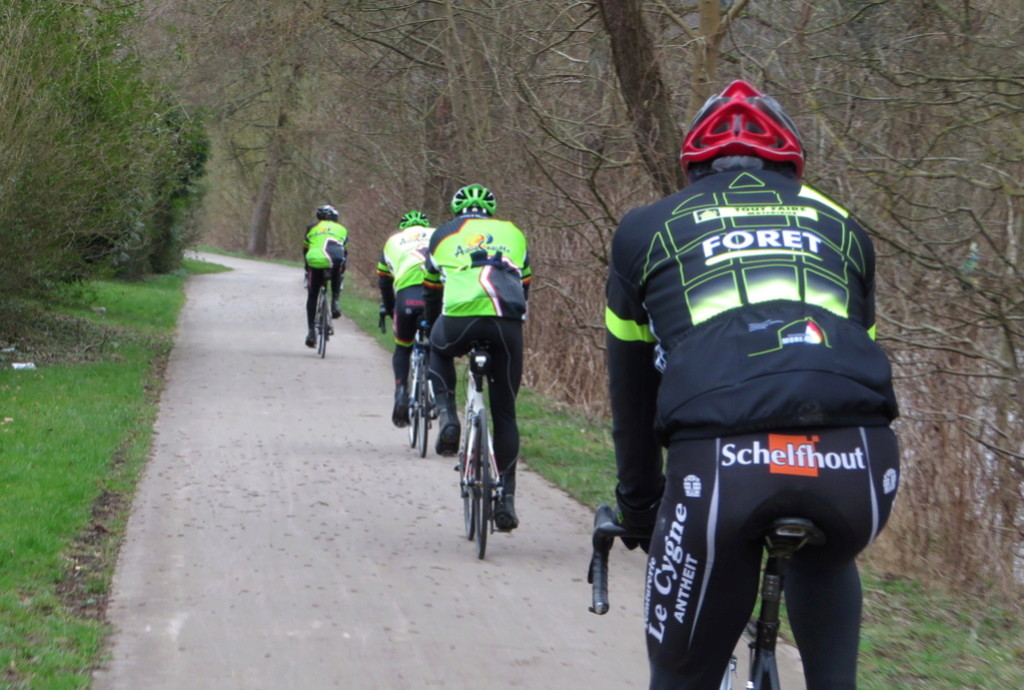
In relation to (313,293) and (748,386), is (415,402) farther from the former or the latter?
(748,386)

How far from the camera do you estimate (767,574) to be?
270 centimetres

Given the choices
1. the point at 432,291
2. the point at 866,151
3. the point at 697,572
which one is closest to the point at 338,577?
the point at 432,291

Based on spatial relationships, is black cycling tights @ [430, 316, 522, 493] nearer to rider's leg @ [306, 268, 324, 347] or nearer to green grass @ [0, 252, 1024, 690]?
green grass @ [0, 252, 1024, 690]

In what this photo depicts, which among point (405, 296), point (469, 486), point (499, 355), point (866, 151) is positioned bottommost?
point (469, 486)

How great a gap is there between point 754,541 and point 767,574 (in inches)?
5.5

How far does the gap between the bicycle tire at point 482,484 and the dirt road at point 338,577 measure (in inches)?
5.4

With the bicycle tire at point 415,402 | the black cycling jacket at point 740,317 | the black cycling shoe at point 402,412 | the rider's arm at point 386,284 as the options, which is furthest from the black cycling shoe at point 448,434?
the black cycling jacket at point 740,317

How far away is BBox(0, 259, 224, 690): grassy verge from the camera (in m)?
5.22

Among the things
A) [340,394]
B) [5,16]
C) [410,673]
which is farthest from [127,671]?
[5,16]

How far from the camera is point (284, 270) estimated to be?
1508 inches

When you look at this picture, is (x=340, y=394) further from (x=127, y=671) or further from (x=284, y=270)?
(x=284, y=270)

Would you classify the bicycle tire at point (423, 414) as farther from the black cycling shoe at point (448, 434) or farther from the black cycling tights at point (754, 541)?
the black cycling tights at point (754, 541)

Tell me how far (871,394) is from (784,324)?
221 mm

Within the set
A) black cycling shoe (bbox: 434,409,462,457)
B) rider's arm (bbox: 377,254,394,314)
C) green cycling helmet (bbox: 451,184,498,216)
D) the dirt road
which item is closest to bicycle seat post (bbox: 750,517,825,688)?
the dirt road
